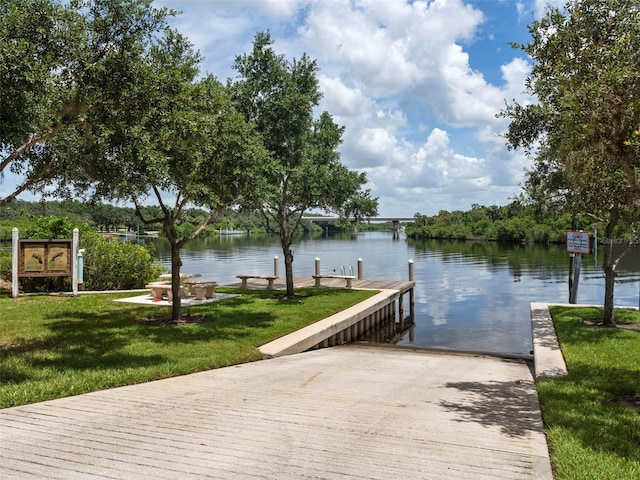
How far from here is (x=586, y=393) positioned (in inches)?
280

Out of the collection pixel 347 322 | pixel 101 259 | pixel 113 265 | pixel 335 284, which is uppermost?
pixel 101 259

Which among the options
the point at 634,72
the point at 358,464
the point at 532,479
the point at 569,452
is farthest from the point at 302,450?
the point at 634,72

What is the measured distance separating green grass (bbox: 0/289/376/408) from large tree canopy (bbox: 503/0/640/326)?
22.1ft

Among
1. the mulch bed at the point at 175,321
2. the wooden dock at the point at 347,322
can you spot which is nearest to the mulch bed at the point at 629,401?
the wooden dock at the point at 347,322

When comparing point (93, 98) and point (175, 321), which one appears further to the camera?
point (175, 321)

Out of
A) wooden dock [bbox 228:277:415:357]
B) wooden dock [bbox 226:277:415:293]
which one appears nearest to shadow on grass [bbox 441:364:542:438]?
wooden dock [bbox 228:277:415:357]

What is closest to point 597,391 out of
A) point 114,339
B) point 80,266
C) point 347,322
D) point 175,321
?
point 347,322

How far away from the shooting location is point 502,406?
672cm

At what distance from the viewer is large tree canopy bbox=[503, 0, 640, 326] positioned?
6.16 meters

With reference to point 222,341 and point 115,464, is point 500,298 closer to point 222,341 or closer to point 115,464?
point 222,341

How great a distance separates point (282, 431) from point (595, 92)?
534 centimetres

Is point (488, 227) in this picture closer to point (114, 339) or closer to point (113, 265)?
point (113, 265)

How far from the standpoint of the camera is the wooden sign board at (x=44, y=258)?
54.7 feet

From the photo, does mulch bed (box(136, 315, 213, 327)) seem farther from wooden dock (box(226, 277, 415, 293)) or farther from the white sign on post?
the white sign on post
